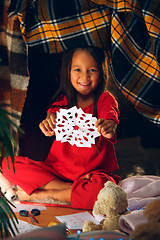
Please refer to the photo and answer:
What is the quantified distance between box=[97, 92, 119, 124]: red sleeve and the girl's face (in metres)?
0.06

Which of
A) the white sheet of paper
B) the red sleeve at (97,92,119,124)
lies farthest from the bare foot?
the red sleeve at (97,92,119,124)

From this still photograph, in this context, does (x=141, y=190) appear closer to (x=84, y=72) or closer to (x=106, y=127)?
(x=106, y=127)

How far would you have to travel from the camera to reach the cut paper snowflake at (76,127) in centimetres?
125

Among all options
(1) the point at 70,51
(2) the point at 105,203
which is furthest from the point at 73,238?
(1) the point at 70,51

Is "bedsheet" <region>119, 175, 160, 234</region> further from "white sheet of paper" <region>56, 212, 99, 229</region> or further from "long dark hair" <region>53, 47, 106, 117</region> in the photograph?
"long dark hair" <region>53, 47, 106, 117</region>

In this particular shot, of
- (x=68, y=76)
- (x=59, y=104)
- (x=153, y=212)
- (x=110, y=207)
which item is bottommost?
(x=110, y=207)

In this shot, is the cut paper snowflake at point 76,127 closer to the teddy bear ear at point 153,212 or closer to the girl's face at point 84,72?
the girl's face at point 84,72

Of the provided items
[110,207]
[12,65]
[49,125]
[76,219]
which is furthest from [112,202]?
[12,65]

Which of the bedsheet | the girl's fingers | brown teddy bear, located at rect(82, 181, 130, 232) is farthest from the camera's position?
the girl's fingers

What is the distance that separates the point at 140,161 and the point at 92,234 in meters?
0.75

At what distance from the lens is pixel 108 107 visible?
1276 millimetres

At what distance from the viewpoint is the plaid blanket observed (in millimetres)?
1223

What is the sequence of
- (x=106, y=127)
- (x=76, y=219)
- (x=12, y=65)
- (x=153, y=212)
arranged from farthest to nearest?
1. (x=12, y=65)
2. (x=106, y=127)
3. (x=76, y=219)
4. (x=153, y=212)

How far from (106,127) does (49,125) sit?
245mm
